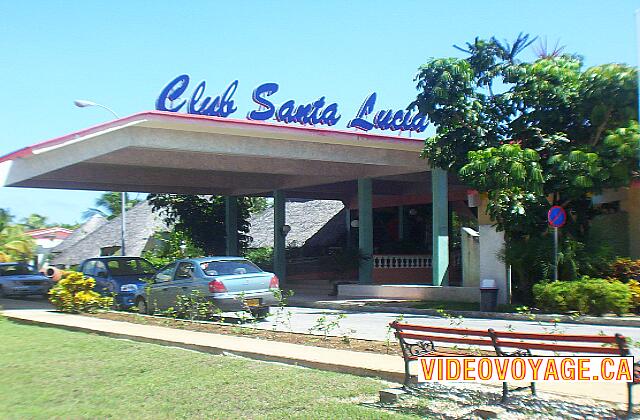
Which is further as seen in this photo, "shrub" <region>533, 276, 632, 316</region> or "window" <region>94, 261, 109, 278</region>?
"window" <region>94, 261, 109, 278</region>

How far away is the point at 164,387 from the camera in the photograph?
326 inches

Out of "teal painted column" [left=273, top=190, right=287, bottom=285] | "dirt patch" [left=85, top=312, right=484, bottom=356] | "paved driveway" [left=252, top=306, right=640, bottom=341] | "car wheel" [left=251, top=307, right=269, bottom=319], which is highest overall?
"teal painted column" [left=273, top=190, right=287, bottom=285]

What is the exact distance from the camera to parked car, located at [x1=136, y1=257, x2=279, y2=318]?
1527 cm

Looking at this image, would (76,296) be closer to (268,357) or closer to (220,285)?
(220,285)

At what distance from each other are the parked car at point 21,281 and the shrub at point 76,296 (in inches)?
344

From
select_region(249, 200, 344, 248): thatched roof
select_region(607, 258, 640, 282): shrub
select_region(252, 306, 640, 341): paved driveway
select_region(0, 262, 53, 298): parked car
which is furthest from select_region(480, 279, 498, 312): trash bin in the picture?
select_region(249, 200, 344, 248): thatched roof

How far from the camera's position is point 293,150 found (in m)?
22.6

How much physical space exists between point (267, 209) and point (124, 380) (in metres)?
40.6

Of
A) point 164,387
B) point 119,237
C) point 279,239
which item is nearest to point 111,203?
point 119,237

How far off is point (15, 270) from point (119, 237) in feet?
78.7

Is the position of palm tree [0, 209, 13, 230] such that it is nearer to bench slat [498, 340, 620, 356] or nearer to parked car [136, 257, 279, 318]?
parked car [136, 257, 279, 318]

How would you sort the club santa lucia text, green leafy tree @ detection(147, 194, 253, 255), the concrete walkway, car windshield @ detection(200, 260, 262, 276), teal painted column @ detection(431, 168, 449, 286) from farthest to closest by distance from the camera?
green leafy tree @ detection(147, 194, 253, 255)
teal painted column @ detection(431, 168, 449, 286)
car windshield @ detection(200, 260, 262, 276)
the concrete walkway
the club santa lucia text

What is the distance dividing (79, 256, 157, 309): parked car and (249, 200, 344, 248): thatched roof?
19.1 meters

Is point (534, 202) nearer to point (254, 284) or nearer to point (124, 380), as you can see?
point (254, 284)
